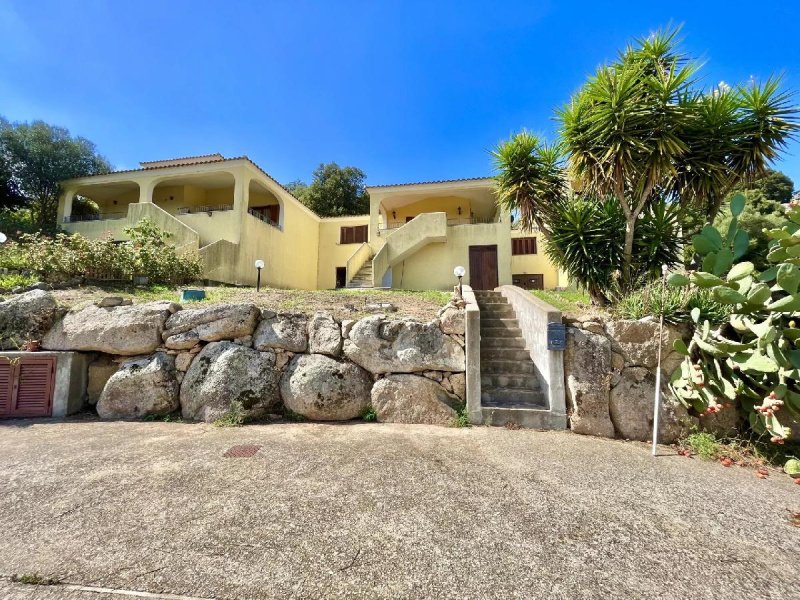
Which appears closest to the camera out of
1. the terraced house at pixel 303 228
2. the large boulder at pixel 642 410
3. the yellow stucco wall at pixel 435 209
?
the large boulder at pixel 642 410

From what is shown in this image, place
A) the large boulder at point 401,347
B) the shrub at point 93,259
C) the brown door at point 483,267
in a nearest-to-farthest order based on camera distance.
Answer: the large boulder at point 401,347
the shrub at point 93,259
the brown door at point 483,267

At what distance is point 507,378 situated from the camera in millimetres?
5715

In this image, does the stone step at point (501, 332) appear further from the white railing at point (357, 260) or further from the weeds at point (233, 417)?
the white railing at point (357, 260)

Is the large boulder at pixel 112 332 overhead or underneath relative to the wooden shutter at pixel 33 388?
overhead

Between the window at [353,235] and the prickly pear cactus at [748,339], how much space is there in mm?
16004

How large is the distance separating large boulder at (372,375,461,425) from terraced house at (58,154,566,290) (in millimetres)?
9857

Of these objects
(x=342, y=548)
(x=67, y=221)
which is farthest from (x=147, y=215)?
(x=342, y=548)

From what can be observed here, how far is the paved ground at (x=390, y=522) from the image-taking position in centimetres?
199

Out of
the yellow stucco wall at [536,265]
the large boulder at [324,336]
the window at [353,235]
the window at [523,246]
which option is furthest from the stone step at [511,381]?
the window at [353,235]

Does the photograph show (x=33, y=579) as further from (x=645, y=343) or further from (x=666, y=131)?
(x=666, y=131)

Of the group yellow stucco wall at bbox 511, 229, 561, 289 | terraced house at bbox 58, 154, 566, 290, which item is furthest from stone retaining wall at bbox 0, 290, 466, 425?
yellow stucco wall at bbox 511, 229, 561, 289

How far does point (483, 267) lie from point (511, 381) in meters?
10.9

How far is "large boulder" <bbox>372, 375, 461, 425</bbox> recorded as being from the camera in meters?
5.15

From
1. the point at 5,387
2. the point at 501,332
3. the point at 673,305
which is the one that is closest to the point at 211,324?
the point at 5,387
